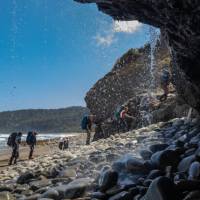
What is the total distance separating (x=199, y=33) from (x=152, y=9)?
3.19ft

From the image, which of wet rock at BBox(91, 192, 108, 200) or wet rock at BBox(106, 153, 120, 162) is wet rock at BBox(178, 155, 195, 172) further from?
wet rock at BBox(106, 153, 120, 162)

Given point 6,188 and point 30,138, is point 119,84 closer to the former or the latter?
point 30,138

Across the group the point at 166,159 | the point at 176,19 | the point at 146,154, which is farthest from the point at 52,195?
the point at 176,19

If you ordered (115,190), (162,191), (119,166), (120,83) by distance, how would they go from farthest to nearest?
(120,83)
(119,166)
(115,190)
(162,191)

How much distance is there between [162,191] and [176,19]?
8.76 feet

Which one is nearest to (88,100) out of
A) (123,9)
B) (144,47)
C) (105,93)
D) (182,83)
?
(105,93)

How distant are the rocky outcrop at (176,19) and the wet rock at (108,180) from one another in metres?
2.53

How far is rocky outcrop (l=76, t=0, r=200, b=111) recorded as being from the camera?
6.40m

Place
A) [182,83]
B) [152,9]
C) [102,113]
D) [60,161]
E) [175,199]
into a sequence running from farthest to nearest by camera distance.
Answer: [102,113], [60,161], [182,83], [152,9], [175,199]

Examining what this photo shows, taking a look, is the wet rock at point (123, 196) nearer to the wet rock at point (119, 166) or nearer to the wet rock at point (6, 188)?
the wet rock at point (119, 166)

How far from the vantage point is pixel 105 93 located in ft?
145

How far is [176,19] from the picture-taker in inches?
267

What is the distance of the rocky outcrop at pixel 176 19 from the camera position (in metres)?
6.40

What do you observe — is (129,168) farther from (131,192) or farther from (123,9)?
(123,9)
